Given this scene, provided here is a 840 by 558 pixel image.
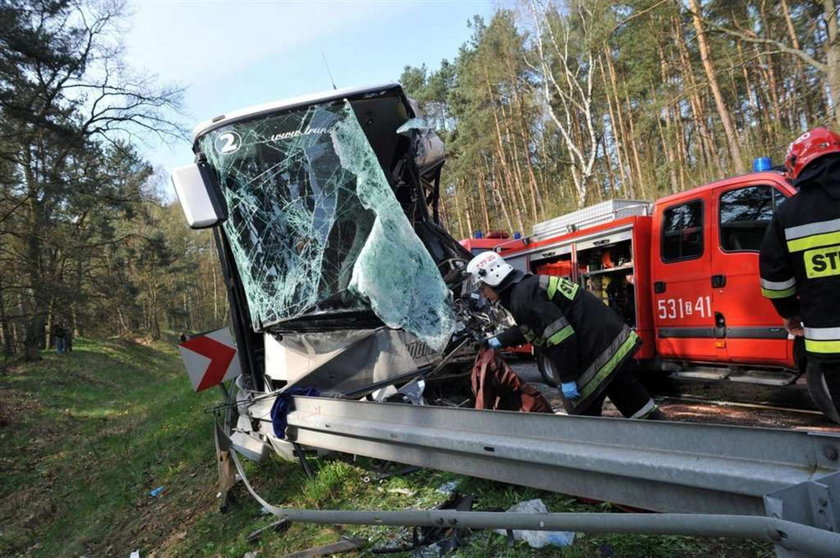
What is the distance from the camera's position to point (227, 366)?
4.82 m

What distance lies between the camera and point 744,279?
507 cm

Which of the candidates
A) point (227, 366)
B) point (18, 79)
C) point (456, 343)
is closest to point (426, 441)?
point (456, 343)

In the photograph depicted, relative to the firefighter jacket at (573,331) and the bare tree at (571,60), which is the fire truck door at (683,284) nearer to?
the firefighter jacket at (573,331)

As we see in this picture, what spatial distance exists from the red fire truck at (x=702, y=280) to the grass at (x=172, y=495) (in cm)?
165

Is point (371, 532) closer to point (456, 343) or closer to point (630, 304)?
point (456, 343)

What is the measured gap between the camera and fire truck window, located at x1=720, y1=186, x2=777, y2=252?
16.4ft

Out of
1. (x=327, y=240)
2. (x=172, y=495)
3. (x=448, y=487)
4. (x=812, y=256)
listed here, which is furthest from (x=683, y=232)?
(x=172, y=495)

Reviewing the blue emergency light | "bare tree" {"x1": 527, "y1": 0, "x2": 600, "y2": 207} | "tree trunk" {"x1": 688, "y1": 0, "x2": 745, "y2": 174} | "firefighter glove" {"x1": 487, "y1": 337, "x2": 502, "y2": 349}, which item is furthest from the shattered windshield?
"bare tree" {"x1": 527, "y1": 0, "x2": 600, "y2": 207}

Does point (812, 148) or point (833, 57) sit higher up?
point (833, 57)

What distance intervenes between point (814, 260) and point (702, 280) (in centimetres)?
304

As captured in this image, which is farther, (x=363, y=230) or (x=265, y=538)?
(x=363, y=230)

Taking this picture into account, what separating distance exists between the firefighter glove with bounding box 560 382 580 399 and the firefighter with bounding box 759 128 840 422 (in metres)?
1.22

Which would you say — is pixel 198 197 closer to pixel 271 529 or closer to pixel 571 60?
pixel 271 529

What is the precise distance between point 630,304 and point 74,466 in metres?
8.76
